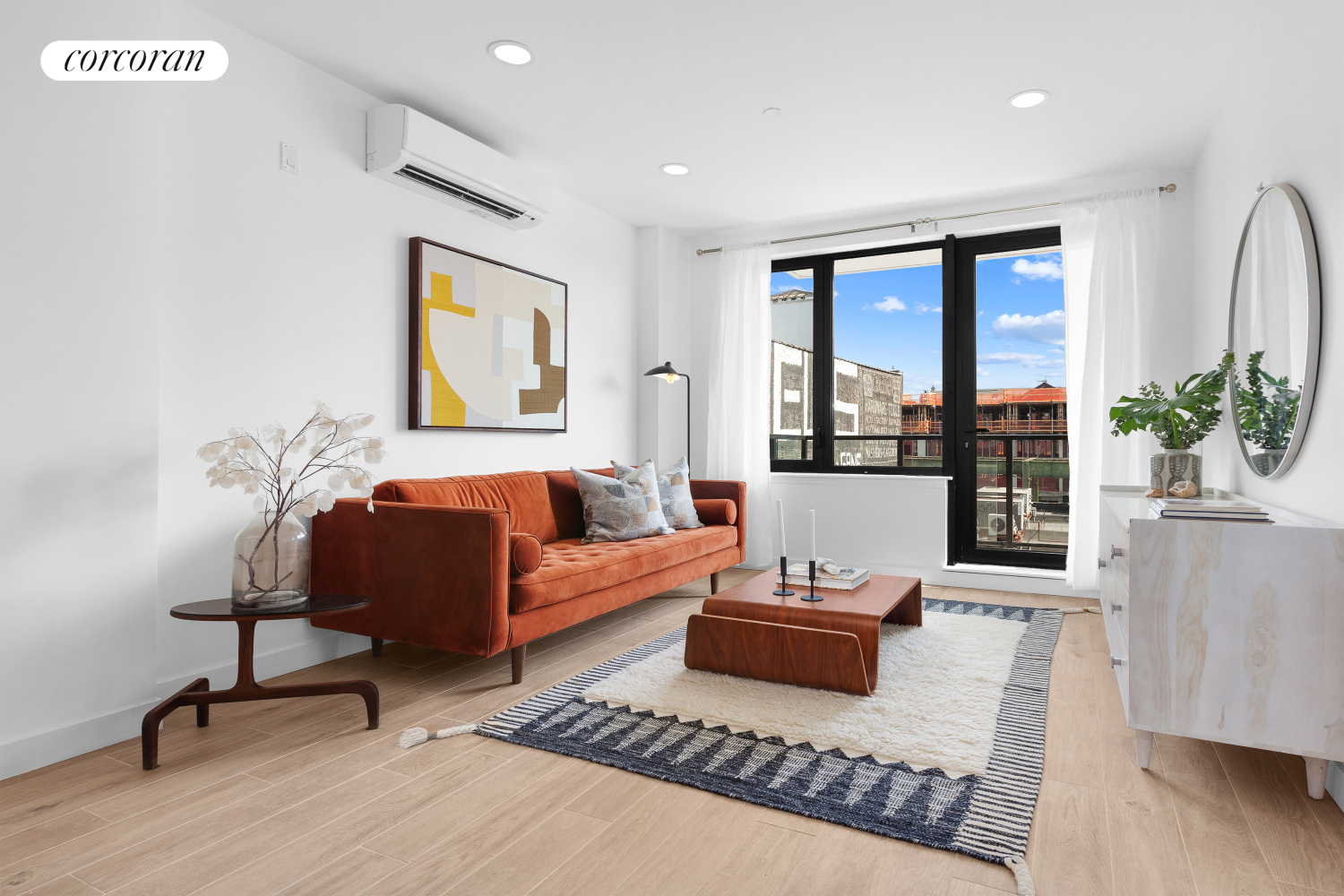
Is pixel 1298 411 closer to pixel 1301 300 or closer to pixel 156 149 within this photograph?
pixel 1301 300

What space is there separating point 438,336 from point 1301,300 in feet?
11.4

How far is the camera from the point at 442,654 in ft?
11.1

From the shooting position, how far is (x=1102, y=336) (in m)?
4.38

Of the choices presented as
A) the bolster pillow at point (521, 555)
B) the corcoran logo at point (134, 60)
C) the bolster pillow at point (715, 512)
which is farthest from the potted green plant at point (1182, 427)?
the corcoran logo at point (134, 60)

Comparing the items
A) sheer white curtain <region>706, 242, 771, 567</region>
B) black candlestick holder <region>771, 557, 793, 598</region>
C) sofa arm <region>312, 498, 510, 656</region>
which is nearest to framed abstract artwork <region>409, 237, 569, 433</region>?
sofa arm <region>312, 498, 510, 656</region>

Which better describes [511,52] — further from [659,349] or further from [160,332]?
[659,349]

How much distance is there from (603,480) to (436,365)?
3.54 feet

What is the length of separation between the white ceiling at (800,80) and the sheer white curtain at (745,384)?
39.9 inches

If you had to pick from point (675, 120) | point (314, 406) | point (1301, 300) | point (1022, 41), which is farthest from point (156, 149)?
point (1301, 300)

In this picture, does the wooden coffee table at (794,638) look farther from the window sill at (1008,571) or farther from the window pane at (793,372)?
the window pane at (793,372)

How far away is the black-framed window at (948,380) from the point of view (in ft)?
16.4

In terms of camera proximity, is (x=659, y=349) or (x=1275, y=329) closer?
(x=1275, y=329)

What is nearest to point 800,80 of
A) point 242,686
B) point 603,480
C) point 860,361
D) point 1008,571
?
point 603,480

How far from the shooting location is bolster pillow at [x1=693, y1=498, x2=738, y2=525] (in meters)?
4.65
